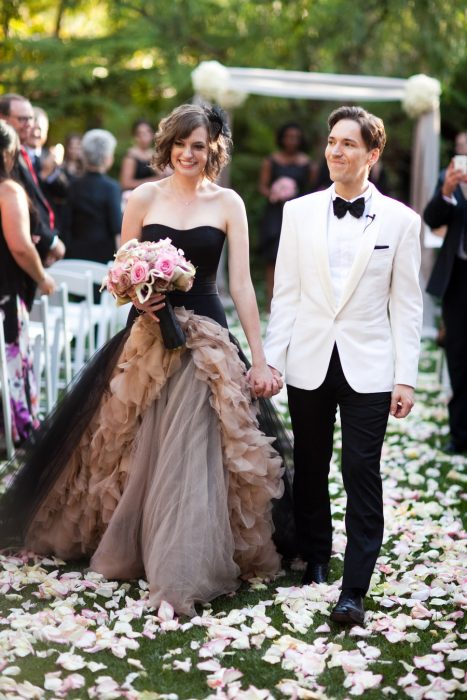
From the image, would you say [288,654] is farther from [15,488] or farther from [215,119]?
[215,119]

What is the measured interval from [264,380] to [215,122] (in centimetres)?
118

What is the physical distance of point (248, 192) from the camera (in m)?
16.7

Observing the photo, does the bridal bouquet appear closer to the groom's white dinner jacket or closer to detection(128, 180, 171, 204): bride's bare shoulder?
detection(128, 180, 171, 204): bride's bare shoulder

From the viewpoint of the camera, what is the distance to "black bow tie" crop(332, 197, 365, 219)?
408cm

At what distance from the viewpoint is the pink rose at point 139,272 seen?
403 cm

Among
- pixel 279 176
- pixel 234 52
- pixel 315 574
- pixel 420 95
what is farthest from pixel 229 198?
pixel 234 52

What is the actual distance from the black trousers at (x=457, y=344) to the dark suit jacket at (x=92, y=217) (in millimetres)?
3299

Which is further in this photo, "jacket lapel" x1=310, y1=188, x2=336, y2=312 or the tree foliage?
the tree foliage

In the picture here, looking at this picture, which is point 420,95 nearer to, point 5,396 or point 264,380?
point 5,396

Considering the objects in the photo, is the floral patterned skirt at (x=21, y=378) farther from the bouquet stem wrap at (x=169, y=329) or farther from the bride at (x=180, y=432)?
the bouquet stem wrap at (x=169, y=329)

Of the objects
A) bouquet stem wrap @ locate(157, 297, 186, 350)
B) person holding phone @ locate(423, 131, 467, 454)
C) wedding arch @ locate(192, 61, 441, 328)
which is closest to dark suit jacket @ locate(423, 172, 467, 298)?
person holding phone @ locate(423, 131, 467, 454)

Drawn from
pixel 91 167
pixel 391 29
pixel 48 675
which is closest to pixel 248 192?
pixel 391 29

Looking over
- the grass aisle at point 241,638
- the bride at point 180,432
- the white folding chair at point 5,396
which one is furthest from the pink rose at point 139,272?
the white folding chair at point 5,396

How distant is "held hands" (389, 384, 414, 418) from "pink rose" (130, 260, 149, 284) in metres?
1.10
